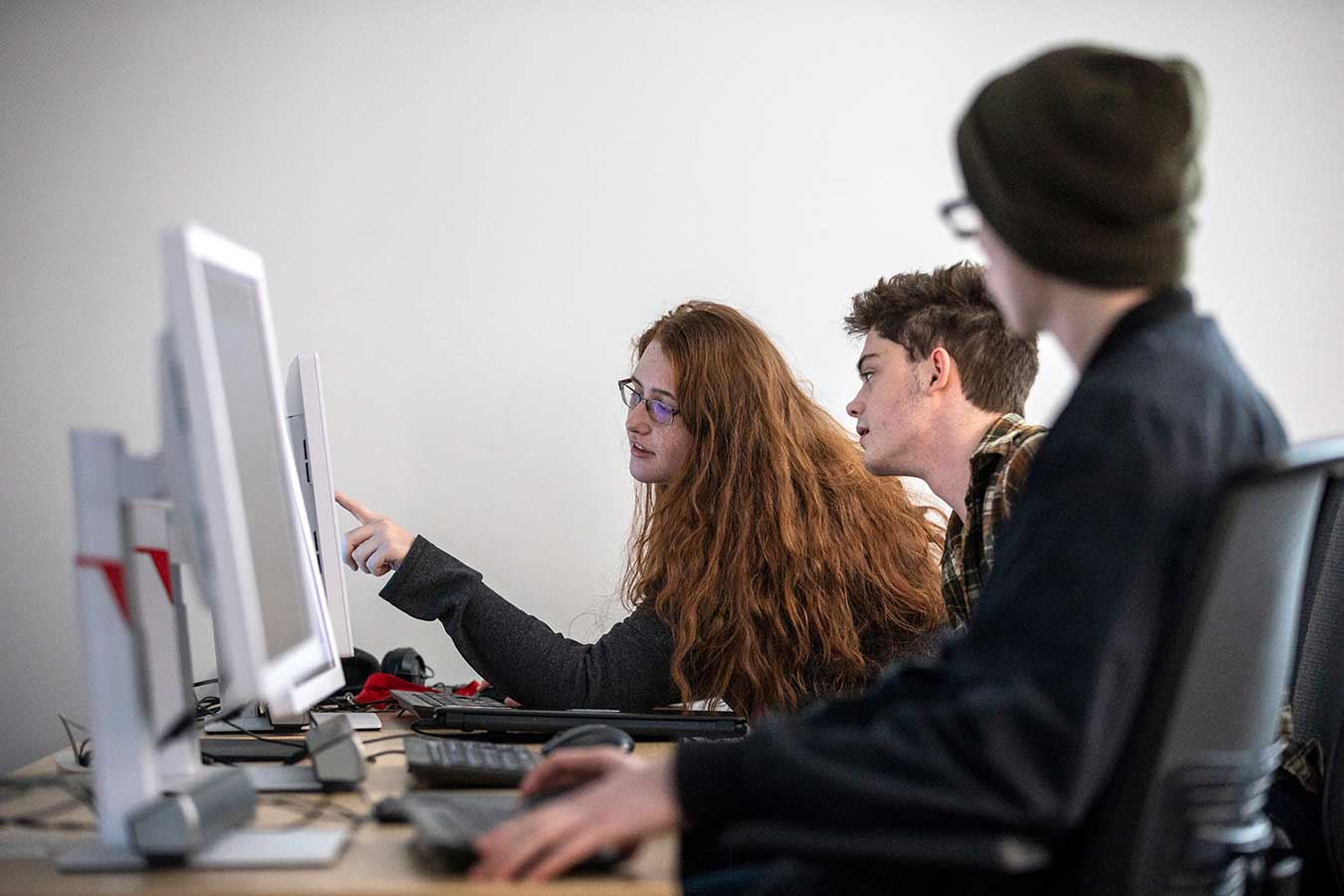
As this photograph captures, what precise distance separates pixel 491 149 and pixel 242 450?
146 centimetres

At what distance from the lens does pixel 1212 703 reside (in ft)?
3.40

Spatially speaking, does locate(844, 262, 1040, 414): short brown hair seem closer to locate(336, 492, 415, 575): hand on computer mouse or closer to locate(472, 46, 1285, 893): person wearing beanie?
locate(336, 492, 415, 575): hand on computer mouse

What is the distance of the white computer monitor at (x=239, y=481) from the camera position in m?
1.04

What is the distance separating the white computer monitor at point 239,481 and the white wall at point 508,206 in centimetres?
99

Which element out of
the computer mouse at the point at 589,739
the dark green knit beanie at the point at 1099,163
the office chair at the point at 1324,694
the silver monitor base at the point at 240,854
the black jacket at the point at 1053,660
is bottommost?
the office chair at the point at 1324,694

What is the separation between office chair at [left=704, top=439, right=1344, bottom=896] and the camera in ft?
3.25

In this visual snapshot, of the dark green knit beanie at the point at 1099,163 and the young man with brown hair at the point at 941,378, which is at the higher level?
the dark green knit beanie at the point at 1099,163

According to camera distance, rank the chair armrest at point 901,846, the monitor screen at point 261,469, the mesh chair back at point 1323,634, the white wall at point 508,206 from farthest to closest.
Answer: the white wall at point 508,206 → the mesh chair back at point 1323,634 → the monitor screen at point 261,469 → the chair armrest at point 901,846

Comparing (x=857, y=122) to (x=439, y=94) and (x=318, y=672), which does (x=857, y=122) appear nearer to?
(x=439, y=94)

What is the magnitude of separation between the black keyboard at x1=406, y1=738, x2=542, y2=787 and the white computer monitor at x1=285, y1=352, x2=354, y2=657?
408 mm

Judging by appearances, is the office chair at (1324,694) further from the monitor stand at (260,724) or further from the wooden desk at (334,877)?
the monitor stand at (260,724)

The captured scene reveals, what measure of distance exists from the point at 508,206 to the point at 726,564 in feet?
3.21

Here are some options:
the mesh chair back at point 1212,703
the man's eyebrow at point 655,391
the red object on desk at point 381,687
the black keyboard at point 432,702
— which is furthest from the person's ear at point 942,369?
the mesh chair back at point 1212,703

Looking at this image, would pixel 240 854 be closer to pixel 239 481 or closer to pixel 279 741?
Answer: pixel 239 481
